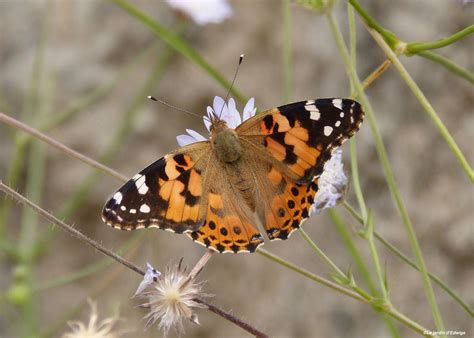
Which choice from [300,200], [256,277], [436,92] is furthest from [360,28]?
[300,200]

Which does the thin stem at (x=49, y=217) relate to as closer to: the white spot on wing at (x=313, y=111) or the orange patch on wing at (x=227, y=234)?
the orange patch on wing at (x=227, y=234)

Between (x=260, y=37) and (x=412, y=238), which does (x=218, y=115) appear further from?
(x=260, y=37)

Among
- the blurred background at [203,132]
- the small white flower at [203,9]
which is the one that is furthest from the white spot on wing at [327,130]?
→ the small white flower at [203,9]

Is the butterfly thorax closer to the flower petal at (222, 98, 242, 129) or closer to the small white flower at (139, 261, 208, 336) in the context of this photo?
the flower petal at (222, 98, 242, 129)

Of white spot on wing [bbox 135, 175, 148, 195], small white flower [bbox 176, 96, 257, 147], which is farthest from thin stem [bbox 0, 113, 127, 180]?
small white flower [bbox 176, 96, 257, 147]

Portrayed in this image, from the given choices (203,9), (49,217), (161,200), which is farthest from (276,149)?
(203,9)

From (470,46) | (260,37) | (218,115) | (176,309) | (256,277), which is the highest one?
(260,37)
